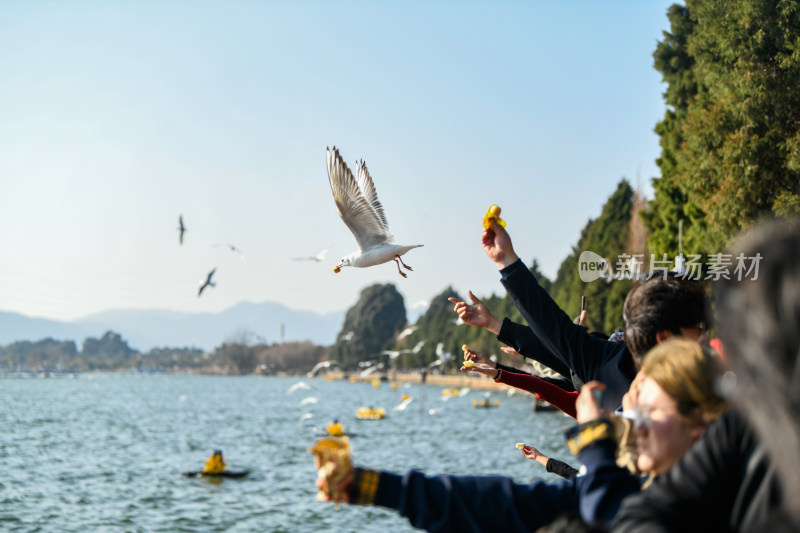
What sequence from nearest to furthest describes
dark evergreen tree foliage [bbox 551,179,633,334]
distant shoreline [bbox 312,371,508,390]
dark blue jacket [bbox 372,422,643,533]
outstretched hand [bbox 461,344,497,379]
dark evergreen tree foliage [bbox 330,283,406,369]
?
dark blue jacket [bbox 372,422,643,533] → outstretched hand [bbox 461,344,497,379] → dark evergreen tree foliage [bbox 551,179,633,334] → distant shoreline [bbox 312,371,508,390] → dark evergreen tree foliage [bbox 330,283,406,369]

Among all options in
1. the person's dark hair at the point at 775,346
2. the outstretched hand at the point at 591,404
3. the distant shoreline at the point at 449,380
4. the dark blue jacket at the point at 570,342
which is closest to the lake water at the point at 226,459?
the dark blue jacket at the point at 570,342

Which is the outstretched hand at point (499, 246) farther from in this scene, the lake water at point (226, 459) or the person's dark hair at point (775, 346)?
the lake water at point (226, 459)

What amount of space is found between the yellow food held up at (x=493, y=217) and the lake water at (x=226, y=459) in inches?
698

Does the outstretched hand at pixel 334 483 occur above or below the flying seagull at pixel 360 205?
below

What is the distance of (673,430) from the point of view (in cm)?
239

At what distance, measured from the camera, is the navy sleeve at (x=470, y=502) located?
2.54 metres

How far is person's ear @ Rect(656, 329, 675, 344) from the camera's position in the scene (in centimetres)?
308

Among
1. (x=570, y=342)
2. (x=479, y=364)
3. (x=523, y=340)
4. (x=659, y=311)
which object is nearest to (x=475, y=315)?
(x=523, y=340)

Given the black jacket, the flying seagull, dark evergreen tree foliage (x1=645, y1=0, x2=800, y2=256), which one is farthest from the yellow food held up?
dark evergreen tree foliage (x1=645, y1=0, x2=800, y2=256)

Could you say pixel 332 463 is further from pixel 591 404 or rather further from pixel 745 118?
pixel 745 118

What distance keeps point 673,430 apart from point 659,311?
2.52ft

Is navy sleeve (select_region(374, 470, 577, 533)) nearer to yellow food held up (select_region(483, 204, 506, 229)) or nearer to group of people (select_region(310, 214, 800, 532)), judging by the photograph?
group of people (select_region(310, 214, 800, 532))

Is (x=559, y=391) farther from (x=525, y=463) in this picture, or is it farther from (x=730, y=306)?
(x=525, y=463)

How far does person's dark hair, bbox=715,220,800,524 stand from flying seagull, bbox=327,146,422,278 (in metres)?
3.72
